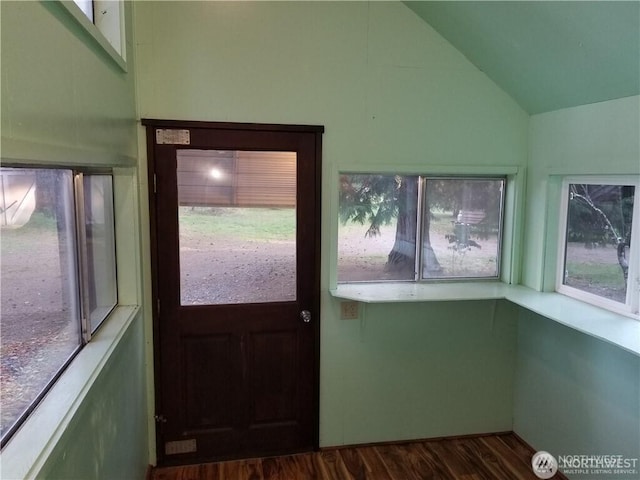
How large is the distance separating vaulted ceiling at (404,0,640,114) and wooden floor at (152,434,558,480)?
2.15 metres

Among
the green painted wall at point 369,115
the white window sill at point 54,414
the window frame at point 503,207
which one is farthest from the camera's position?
the window frame at point 503,207

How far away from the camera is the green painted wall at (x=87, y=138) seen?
3.17 ft

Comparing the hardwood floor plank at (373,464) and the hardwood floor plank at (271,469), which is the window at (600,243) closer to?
the hardwood floor plank at (373,464)

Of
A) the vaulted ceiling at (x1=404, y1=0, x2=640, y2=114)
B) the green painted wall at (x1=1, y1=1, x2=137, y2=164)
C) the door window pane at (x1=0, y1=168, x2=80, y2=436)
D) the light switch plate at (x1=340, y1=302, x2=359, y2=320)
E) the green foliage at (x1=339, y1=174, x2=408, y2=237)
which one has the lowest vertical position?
the light switch plate at (x1=340, y1=302, x2=359, y2=320)

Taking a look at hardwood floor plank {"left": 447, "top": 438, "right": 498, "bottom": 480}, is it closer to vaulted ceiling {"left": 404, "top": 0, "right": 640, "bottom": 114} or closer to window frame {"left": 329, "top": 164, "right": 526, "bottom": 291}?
window frame {"left": 329, "top": 164, "right": 526, "bottom": 291}

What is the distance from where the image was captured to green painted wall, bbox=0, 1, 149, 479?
38.1 inches

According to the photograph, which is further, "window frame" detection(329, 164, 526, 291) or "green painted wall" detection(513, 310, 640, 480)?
"window frame" detection(329, 164, 526, 291)

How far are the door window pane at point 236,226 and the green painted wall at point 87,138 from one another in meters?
0.30

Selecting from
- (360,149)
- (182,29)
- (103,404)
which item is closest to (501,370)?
(360,149)

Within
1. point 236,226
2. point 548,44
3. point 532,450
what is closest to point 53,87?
point 236,226

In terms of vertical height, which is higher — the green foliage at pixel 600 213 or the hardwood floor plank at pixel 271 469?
the green foliage at pixel 600 213

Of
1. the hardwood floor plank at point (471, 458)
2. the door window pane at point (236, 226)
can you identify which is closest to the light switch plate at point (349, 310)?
the door window pane at point (236, 226)

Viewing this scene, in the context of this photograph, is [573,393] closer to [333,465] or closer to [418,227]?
[418,227]

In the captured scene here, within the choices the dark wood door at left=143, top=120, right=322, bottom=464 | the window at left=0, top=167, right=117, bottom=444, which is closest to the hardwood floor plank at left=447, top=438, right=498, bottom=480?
the dark wood door at left=143, top=120, right=322, bottom=464
